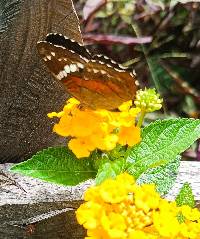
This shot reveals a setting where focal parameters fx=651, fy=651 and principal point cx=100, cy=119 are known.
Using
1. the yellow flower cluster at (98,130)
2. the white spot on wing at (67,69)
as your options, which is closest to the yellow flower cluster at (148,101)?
the yellow flower cluster at (98,130)

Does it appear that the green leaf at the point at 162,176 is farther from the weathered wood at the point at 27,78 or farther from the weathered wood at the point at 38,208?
the weathered wood at the point at 27,78

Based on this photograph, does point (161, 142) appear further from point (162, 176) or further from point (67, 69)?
point (67, 69)

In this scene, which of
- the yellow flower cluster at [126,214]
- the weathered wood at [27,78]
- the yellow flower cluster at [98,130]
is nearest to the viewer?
the yellow flower cluster at [126,214]

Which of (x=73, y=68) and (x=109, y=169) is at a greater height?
(x=73, y=68)

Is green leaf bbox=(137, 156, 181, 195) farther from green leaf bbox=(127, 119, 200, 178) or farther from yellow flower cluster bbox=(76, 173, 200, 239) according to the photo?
yellow flower cluster bbox=(76, 173, 200, 239)

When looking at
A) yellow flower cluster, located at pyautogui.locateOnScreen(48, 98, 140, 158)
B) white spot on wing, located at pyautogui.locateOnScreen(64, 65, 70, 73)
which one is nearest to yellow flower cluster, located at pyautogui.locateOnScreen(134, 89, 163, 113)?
yellow flower cluster, located at pyautogui.locateOnScreen(48, 98, 140, 158)

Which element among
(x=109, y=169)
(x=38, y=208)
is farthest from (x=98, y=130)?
(x=38, y=208)
